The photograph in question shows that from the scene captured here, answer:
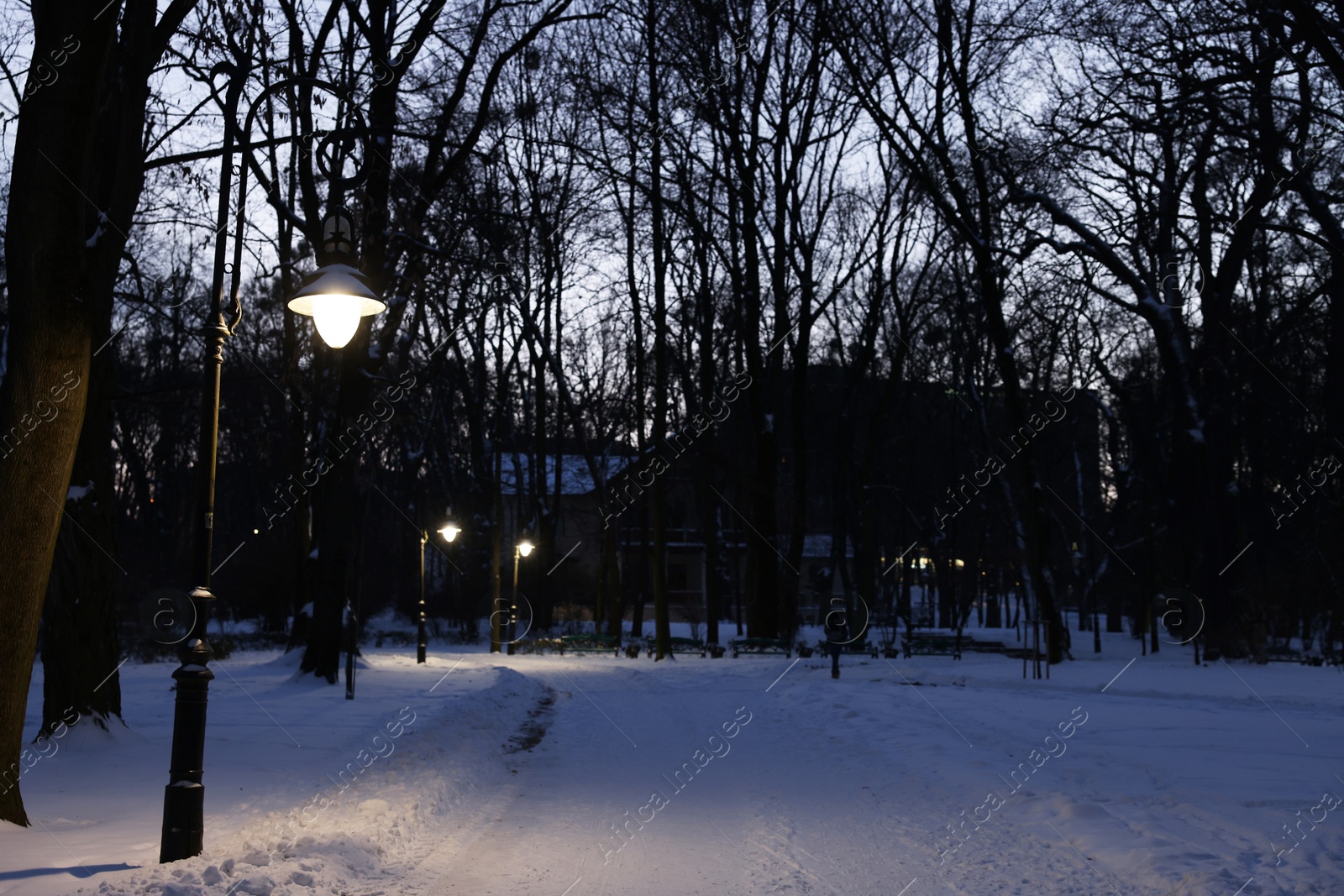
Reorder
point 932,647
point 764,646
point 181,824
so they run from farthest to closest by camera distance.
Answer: point 932,647
point 764,646
point 181,824

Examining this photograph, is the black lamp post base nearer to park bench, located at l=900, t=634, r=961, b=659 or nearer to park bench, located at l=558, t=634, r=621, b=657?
park bench, located at l=900, t=634, r=961, b=659

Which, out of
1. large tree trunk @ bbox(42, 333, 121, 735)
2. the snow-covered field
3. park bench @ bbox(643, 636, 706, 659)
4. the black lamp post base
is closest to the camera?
the snow-covered field

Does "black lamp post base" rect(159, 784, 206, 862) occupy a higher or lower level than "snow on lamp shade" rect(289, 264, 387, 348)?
lower

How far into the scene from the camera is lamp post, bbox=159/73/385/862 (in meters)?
6.64

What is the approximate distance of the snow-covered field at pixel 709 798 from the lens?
6.45m

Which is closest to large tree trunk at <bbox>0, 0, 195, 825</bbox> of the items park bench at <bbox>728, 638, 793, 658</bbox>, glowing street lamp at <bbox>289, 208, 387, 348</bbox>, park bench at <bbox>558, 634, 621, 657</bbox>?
glowing street lamp at <bbox>289, 208, 387, 348</bbox>

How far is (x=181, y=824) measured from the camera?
6.60 metres

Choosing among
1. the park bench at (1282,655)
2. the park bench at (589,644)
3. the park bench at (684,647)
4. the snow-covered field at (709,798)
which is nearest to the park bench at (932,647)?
the park bench at (684,647)

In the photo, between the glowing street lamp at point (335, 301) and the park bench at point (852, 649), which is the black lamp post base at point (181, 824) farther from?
the park bench at point (852, 649)

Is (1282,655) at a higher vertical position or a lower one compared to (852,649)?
higher

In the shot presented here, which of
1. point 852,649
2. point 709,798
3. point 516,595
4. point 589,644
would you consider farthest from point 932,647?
point 709,798

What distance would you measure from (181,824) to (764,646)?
872 inches

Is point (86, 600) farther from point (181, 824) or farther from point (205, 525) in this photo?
point (181, 824)

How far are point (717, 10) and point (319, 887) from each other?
72.2ft
